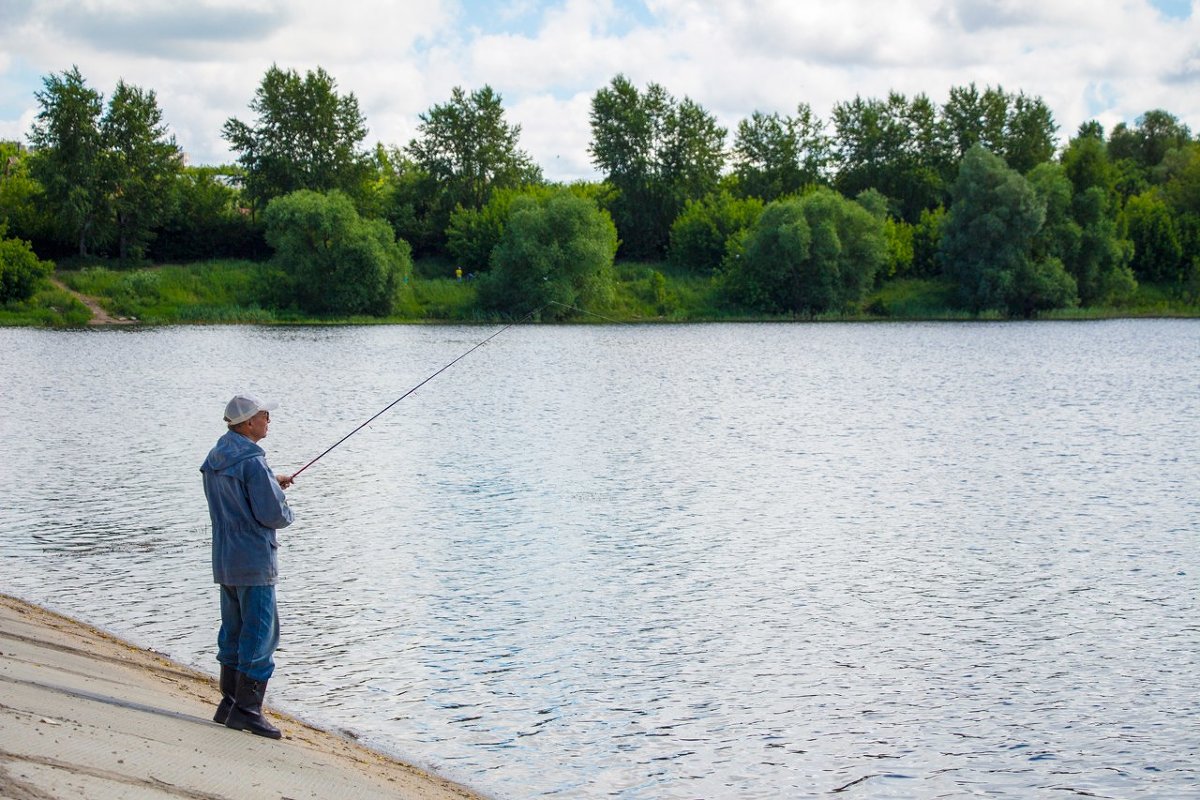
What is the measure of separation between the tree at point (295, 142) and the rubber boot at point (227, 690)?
8493 centimetres

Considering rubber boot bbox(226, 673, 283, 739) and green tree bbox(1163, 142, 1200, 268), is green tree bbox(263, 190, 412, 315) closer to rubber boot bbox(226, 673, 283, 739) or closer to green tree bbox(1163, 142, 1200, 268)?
green tree bbox(1163, 142, 1200, 268)

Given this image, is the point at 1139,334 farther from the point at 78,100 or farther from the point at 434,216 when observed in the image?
the point at 78,100

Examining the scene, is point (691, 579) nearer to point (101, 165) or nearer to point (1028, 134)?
point (101, 165)

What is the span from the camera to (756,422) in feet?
103

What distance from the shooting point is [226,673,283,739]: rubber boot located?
26.6 feet

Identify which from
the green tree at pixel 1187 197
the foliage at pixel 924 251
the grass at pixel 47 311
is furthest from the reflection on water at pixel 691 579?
the green tree at pixel 1187 197

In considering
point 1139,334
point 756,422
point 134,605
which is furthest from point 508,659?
point 1139,334

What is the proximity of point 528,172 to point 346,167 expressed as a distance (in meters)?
A: 16.1

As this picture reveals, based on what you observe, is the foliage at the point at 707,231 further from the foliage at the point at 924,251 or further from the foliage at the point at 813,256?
the foliage at the point at 924,251

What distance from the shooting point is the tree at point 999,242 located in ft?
252

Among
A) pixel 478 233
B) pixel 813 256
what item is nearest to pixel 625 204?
pixel 478 233

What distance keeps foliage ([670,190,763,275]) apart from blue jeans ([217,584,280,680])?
81.2m

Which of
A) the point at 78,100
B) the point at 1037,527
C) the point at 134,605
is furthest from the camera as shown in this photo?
the point at 78,100

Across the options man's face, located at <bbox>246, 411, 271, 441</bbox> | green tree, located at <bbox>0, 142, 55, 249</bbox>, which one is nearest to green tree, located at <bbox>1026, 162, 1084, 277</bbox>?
green tree, located at <bbox>0, 142, 55, 249</bbox>
